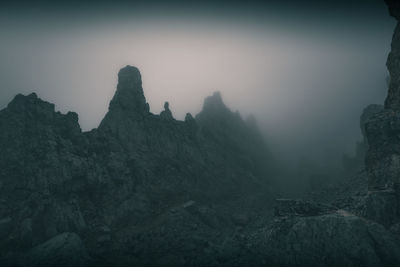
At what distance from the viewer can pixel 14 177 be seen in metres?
75.9

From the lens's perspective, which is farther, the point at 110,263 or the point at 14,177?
the point at 14,177

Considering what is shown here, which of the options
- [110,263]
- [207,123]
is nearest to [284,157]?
[207,123]

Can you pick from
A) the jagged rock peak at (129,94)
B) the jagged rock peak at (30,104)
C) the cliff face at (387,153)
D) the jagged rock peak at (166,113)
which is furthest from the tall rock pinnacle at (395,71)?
the jagged rock peak at (30,104)

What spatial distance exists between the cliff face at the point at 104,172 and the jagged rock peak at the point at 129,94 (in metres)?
0.37

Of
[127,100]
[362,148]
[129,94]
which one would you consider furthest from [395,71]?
[127,100]

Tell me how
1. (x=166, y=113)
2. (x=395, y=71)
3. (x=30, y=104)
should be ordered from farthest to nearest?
(x=166, y=113) < (x=30, y=104) < (x=395, y=71)

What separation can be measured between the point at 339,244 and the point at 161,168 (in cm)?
5940

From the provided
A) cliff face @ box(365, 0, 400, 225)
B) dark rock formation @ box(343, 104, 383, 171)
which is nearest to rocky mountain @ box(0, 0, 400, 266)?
cliff face @ box(365, 0, 400, 225)

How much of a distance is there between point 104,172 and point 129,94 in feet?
106

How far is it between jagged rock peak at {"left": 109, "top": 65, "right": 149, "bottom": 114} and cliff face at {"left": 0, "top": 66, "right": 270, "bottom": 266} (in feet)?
1.21

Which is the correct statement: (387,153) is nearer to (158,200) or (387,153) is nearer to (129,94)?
(158,200)

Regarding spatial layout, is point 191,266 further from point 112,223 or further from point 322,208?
point 322,208

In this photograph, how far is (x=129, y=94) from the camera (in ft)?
337

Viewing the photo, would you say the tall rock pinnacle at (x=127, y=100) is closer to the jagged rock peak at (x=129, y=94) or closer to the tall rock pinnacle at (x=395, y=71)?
the jagged rock peak at (x=129, y=94)
